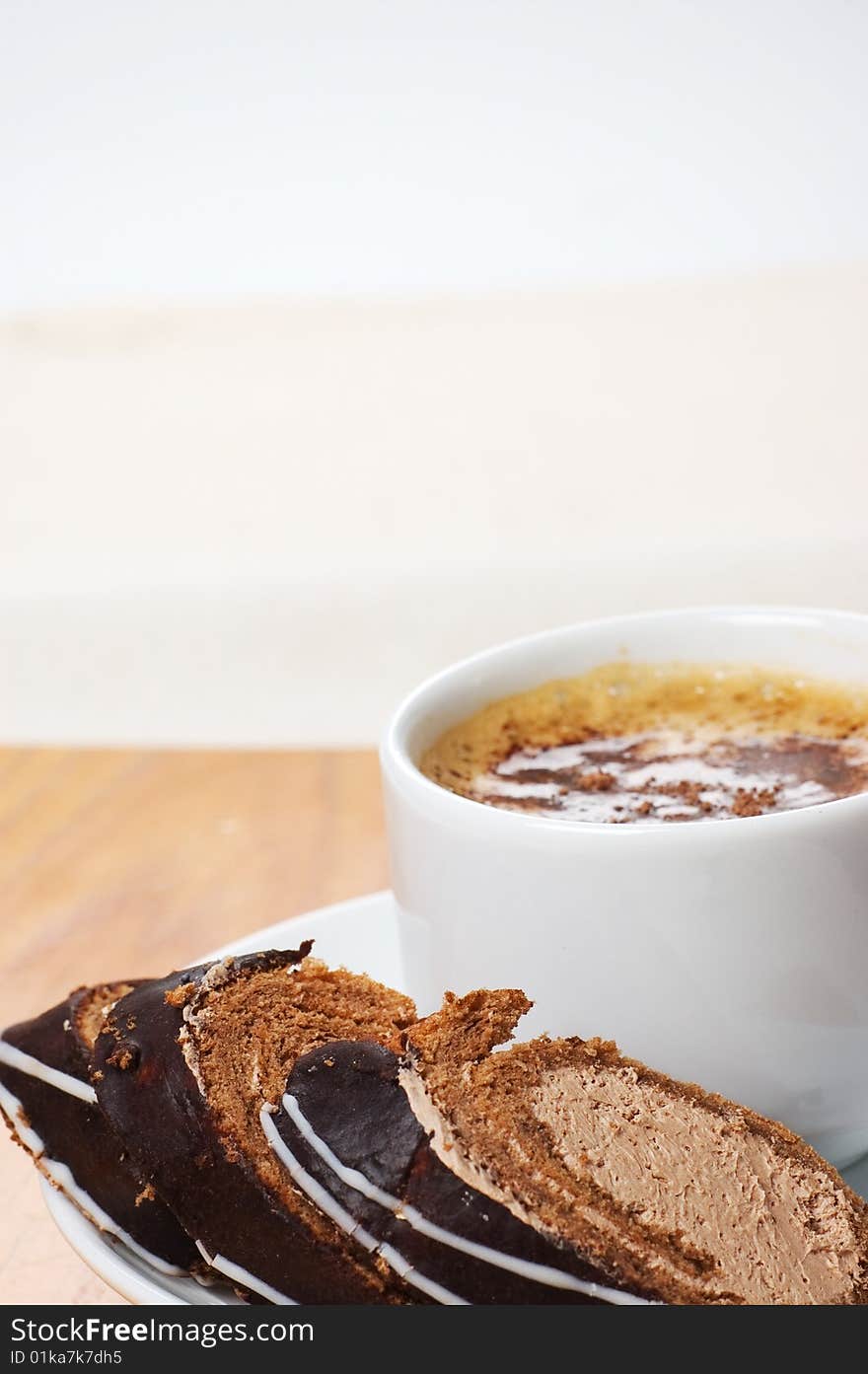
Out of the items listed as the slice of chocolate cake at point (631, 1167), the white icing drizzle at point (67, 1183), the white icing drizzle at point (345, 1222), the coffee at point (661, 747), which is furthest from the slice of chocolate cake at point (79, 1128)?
the coffee at point (661, 747)

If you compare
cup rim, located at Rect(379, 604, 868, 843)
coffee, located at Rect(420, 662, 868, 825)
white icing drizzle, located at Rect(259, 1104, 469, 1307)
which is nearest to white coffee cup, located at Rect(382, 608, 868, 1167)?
cup rim, located at Rect(379, 604, 868, 843)

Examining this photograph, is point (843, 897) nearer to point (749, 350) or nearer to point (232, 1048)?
point (232, 1048)

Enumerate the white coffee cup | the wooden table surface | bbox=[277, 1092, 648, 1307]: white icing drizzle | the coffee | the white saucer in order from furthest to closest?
the wooden table surface
the coffee
the white coffee cup
the white saucer
bbox=[277, 1092, 648, 1307]: white icing drizzle

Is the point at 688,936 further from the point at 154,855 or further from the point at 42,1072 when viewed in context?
the point at 154,855

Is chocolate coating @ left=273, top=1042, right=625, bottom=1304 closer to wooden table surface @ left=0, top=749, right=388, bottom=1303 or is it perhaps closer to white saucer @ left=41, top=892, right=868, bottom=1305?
white saucer @ left=41, top=892, right=868, bottom=1305

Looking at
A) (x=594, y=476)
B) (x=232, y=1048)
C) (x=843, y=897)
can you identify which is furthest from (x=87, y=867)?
(x=594, y=476)
